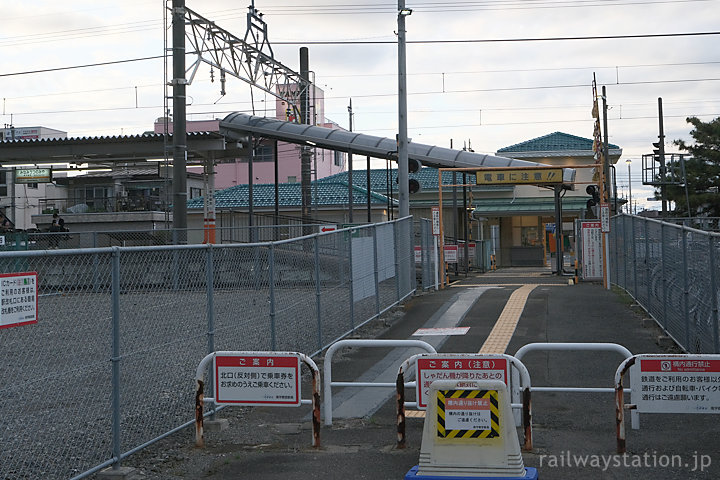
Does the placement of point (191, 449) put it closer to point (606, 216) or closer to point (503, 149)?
point (606, 216)

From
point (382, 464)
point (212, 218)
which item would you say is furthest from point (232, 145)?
point (382, 464)

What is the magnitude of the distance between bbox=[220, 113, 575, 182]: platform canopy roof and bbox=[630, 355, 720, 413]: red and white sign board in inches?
833

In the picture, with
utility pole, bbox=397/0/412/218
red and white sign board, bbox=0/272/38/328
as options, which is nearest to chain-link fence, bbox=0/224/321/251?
utility pole, bbox=397/0/412/218

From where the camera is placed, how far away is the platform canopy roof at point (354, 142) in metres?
28.4

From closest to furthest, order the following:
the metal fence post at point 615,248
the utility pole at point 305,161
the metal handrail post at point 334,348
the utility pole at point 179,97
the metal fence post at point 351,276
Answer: the metal handrail post at point 334,348
the metal fence post at point 351,276
the metal fence post at point 615,248
the utility pole at point 179,97
the utility pole at point 305,161

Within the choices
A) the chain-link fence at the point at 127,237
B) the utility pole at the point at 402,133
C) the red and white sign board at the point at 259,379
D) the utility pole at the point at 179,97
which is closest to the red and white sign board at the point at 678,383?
the red and white sign board at the point at 259,379

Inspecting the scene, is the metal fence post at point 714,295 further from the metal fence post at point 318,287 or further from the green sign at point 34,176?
the green sign at point 34,176

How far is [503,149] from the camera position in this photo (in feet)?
172

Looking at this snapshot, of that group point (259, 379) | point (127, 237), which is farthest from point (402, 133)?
point (127, 237)

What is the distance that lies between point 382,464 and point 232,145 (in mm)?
25910

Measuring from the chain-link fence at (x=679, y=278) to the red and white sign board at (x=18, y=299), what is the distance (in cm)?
711

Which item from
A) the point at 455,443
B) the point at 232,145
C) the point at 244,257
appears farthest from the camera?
the point at 232,145

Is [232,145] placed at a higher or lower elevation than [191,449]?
higher

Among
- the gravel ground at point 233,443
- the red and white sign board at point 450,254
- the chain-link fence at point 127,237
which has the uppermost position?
the chain-link fence at point 127,237
